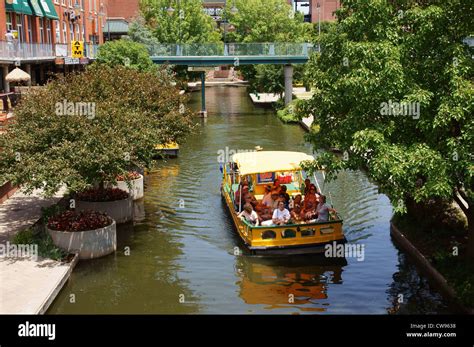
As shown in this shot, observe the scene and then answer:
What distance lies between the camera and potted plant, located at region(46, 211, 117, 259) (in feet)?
58.4

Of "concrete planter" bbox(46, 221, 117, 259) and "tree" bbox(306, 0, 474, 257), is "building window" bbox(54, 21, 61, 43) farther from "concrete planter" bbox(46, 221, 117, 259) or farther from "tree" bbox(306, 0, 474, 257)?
"tree" bbox(306, 0, 474, 257)

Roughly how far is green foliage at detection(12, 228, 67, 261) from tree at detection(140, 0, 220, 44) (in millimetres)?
49879

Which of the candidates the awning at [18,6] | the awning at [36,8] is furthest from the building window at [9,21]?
the awning at [36,8]

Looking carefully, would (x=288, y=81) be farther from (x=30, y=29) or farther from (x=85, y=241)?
(x=85, y=241)

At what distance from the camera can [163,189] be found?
27.3 metres

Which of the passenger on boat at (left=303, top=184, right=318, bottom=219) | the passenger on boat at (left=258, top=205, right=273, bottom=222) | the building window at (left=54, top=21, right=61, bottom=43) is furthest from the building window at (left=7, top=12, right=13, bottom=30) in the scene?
the passenger on boat at (left=303, top=184, right=318, bottom=219)

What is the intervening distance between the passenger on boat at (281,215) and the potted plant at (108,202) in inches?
238

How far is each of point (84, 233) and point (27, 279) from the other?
8.64 ft

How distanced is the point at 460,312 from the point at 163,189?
623 inches

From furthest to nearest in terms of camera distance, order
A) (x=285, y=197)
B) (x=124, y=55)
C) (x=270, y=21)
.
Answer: (x=270, y=21) → (x=124, y=55) → (x=285, y=197)

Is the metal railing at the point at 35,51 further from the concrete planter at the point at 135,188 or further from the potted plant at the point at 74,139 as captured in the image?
the potted plant at the point at 74,139

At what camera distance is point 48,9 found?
4534 cm

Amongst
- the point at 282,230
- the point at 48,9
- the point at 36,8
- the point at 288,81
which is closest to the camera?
the point at 282,230

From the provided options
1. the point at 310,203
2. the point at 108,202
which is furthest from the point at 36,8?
the point at 310,203
